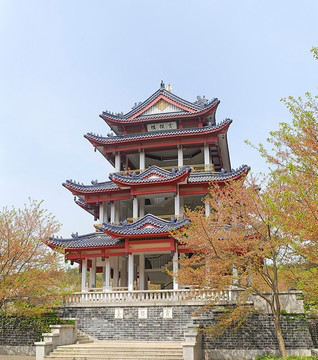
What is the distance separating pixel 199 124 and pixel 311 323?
49.1ft

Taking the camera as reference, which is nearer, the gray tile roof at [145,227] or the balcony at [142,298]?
the balcony at [142,298]

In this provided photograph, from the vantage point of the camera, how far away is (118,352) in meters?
16.1

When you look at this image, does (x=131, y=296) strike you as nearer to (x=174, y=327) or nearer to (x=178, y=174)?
(x=174, y=327)

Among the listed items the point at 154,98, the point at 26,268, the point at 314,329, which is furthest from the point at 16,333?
the point at 154,98

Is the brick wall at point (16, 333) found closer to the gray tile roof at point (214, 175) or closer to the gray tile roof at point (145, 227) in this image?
the gray tile roof at point (145, 227)

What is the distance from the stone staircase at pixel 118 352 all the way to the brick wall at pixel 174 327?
7.31 ft

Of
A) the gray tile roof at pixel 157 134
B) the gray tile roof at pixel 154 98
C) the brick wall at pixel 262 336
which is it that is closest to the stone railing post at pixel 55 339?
the brick wall at pixel 262 336

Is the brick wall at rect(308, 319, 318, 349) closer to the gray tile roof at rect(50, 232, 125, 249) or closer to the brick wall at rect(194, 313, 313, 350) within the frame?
the brick wall at rect(194, 313, 313, 350)

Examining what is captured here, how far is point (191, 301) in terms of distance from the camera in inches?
753

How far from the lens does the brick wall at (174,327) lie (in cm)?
1664

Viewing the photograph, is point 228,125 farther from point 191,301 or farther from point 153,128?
point 191,301

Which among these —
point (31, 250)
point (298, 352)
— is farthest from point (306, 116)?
point (31, 250)

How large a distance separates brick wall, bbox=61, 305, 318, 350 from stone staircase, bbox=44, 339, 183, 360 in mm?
2228

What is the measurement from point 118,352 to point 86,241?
9498 millimetres
